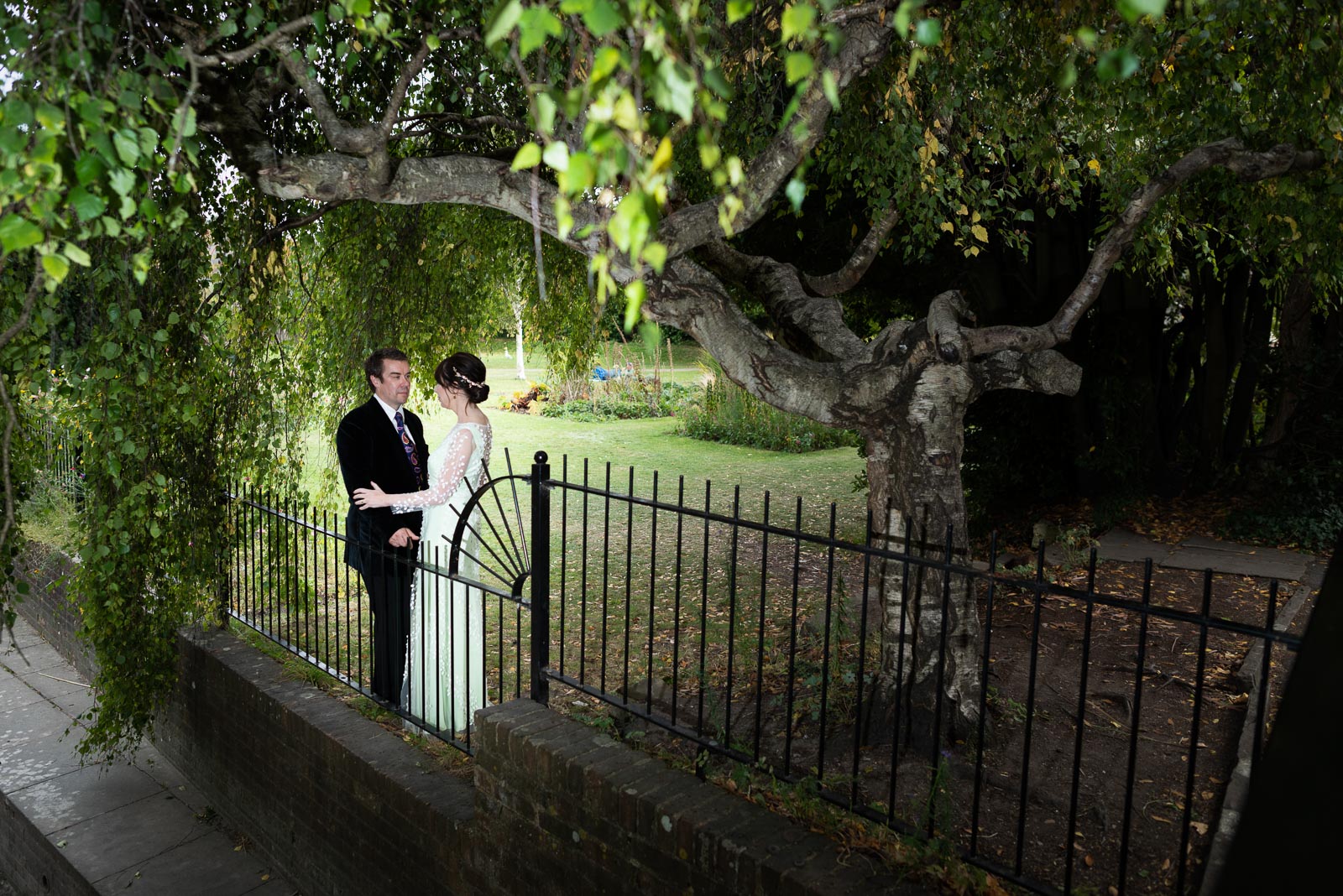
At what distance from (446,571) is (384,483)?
621 mm

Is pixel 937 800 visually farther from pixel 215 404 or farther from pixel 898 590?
pixel 215 404

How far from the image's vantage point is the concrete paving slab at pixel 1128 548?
9.04 m

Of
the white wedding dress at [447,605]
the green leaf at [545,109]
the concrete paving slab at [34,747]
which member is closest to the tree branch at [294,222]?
the white wedding dress at [447,605]

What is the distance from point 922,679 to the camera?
509 cm

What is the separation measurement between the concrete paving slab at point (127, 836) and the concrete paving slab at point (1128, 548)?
7419mm

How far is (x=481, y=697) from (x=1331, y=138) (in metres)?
5.45

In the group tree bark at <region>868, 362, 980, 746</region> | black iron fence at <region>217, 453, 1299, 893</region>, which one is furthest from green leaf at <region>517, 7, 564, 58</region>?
tree bark at <region>868, 362, 980, 746</region>

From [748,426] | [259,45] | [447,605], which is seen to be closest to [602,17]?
[259,45]

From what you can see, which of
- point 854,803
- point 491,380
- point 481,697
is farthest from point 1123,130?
point 491,380

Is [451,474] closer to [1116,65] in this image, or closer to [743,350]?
[743,350]

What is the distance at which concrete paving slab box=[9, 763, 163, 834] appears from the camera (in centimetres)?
615

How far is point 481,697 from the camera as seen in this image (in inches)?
218

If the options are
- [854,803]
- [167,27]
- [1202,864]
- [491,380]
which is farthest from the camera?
[491,380]

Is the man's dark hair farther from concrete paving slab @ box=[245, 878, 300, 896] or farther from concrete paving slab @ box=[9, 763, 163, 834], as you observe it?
concrete paving slab @ box=[9, 763, 163, 834]
